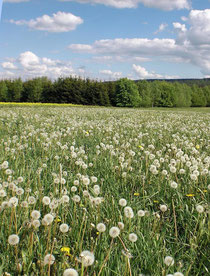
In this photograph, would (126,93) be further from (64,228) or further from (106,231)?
(64,228)

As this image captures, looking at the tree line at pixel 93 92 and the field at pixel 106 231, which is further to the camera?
the tree line at pixel 93 92

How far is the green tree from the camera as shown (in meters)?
58.9

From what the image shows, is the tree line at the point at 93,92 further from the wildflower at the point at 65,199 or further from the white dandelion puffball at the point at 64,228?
the white dandelion puffball at the point at 64,228

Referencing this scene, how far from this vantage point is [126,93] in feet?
194

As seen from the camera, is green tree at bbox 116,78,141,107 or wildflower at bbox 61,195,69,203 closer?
wildflower at bbox 61,195,69,203

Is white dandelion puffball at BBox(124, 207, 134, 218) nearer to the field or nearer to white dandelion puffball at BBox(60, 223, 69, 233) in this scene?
the field

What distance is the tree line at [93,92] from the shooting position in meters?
55.7

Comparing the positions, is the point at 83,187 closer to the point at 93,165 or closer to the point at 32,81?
the point at 93,165

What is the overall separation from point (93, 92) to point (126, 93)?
7.48 meters

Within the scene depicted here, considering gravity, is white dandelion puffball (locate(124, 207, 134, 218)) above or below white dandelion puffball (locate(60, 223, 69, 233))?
above

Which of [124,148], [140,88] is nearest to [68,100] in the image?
[140,88]

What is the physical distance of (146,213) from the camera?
89.5 inches

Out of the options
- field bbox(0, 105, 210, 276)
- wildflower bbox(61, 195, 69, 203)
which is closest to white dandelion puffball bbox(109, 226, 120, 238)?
field bbox(0, 105, 210, 276)

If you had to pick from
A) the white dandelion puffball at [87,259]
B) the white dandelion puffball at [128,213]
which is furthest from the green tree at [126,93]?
the white dandelion puffball at [87,259]
